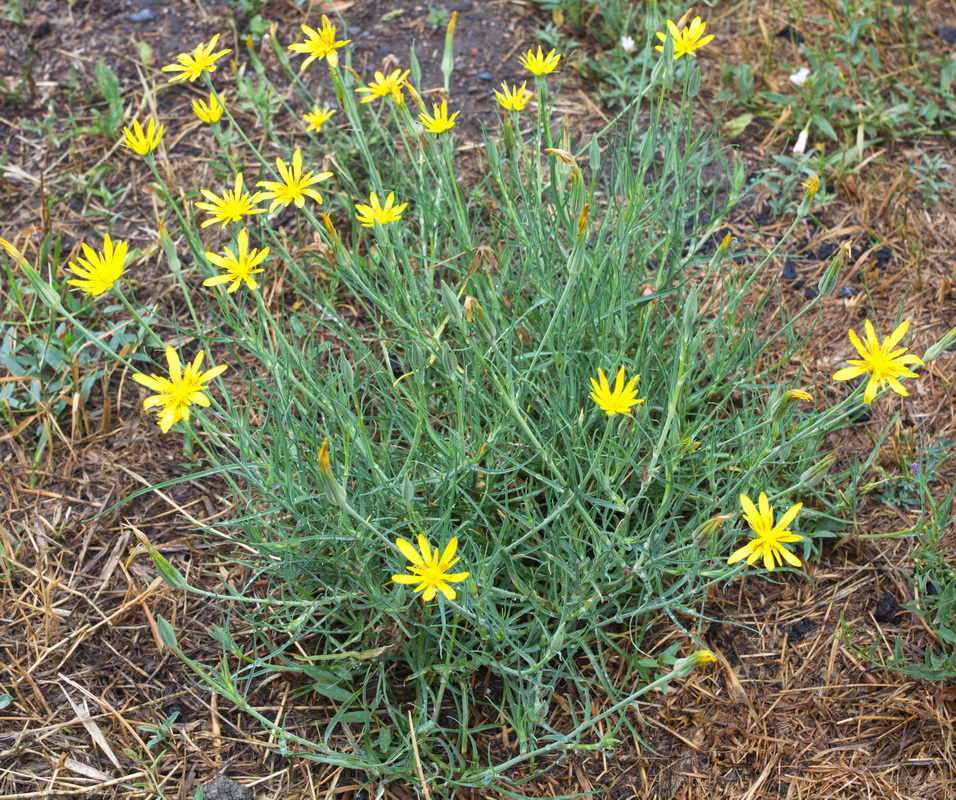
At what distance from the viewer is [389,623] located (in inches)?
84.4

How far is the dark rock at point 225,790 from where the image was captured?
6.44ft

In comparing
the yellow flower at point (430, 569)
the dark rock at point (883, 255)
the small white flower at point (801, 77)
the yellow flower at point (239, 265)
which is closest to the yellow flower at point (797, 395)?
the yellow flower at point (430, 569)

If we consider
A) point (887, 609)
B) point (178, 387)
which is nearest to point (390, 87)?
point (178, 387)

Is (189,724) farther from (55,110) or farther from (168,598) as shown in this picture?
(55,110)

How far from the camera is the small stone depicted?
3773 mm

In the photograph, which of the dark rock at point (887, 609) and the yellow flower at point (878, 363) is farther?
the dark rock at point (887, 609)

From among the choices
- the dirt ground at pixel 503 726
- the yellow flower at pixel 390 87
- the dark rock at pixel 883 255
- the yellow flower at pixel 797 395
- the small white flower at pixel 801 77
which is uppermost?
the yellow flower at pixel 390 87

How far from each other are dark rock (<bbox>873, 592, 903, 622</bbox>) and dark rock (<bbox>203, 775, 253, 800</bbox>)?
1705 millimetres

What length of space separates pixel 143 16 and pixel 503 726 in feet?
11.6

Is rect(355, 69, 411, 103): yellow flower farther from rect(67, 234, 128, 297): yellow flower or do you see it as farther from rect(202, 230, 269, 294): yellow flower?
rect(67, 234, 128, 297): yellow flower

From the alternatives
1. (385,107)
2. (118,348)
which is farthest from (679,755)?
(385,107)

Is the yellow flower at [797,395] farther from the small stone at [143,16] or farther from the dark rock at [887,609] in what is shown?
the small stone at [143,16]

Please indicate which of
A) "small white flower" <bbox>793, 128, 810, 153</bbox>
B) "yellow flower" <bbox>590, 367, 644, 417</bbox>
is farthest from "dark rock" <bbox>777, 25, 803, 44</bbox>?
"yellow flower" <bbox>590, 367, 644, 417</bbox>

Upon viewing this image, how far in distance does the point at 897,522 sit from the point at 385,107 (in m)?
2.68
